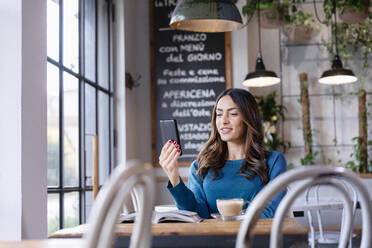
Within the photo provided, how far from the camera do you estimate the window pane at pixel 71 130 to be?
10.8 ft

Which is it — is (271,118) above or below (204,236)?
above

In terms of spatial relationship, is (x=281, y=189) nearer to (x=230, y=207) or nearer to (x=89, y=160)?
(x=230, y=207)

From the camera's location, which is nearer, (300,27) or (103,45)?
(103,45)

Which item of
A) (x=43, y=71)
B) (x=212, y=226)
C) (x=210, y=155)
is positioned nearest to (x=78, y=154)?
(x=43, y=71)

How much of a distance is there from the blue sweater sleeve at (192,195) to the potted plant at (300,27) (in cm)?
353

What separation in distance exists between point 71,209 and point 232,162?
4.53 ft

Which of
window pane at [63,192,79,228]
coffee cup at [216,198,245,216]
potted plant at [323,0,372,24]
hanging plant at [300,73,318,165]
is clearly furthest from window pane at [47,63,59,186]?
hanging plant at [300,73,318,165]

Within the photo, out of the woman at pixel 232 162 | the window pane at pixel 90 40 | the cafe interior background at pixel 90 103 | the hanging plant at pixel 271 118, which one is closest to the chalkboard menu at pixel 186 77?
the cafe interior background at pixel 90 103

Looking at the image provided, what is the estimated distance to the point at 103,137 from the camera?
14.3ft

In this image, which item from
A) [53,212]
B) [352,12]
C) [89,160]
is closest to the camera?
[53,212]

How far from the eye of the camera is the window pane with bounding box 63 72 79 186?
330 centimetres

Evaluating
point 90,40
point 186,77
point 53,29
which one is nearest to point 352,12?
point 186,77

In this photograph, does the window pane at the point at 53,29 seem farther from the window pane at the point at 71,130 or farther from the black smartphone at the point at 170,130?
the black smartphone at the point at 170,130

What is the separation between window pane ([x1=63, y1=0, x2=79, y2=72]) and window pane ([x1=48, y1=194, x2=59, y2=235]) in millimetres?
872
